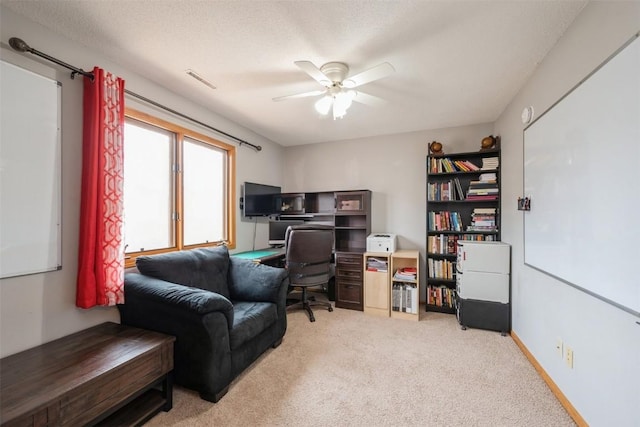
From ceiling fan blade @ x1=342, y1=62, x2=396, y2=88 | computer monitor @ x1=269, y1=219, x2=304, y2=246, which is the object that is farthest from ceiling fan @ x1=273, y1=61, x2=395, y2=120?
computer monitor @ x1=269, y1=219, x2=304, y2=246

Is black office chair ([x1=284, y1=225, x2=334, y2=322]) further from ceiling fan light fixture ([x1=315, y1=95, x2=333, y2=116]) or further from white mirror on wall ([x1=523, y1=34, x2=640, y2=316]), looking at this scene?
white mirror on wall ([x1=523, y1=34, x2=640, y2=316])

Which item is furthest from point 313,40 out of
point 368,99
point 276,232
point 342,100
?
point 276,232

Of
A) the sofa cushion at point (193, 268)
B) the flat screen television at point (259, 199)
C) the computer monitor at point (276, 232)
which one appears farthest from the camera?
the computer monitor at point (276, 232)

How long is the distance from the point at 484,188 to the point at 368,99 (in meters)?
1.84

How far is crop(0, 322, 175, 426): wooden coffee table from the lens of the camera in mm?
1124

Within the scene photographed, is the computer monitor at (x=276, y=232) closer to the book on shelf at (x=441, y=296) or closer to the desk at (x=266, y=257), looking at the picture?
the desk at (x=266, y=257)

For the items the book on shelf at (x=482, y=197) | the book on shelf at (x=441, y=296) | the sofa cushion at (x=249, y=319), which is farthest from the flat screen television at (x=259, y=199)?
the book on shelf at (x=482, y=197)

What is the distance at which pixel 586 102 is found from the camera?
1.42m

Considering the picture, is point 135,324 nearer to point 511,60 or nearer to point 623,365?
point 623,365

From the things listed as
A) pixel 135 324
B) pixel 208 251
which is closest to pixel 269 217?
pixel 208 251

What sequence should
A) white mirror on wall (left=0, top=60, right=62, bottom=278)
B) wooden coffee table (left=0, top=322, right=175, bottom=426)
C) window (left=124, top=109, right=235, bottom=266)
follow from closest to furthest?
wooden coffee table (left=0, top=322, right=175, bottom=426) → white mirror on wall (left=0, top=60, right=62, bottom=278) → window (left=124, top=109, right=235, bottom=266)

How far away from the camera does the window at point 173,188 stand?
90.7 inches

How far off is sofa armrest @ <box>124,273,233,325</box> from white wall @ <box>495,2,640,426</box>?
2.09 m

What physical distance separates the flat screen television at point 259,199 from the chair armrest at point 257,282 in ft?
3.76
